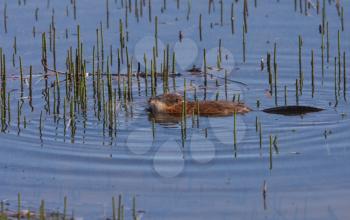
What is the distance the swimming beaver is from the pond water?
0.35 feet

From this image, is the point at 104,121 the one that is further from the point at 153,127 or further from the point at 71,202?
the point at 71,202

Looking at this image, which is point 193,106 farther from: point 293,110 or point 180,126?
point 293,110

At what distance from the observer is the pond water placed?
30.2 feet

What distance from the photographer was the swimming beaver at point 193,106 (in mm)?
11938

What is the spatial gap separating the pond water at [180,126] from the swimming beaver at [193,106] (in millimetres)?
106

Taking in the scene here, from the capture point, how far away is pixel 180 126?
1161 cm

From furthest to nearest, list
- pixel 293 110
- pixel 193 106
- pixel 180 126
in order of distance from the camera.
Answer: pixel 193 106, pixel 293 110, pixel 180 126

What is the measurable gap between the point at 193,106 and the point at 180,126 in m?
0.58

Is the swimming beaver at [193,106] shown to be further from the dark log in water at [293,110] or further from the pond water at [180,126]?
the dark log in water at [293,110]

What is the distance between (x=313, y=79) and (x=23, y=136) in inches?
146

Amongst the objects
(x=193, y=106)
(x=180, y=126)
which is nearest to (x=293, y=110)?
(x=193, y=106)

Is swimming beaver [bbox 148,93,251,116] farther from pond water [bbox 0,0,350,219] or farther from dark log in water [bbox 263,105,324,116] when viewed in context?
dark log in water [bbox 263,105,324,116]

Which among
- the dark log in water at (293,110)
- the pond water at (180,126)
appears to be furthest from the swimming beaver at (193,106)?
the dark log in water at (293,110)

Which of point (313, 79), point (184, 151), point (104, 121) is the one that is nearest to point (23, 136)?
point (104, 121)
